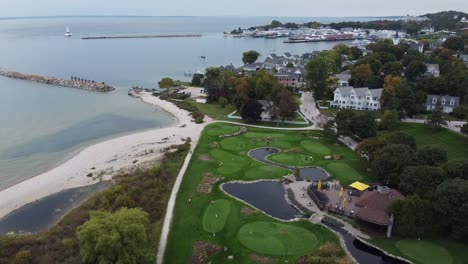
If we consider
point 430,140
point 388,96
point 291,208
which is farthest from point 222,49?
point 291,208

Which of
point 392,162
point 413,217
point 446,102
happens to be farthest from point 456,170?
point 446,102

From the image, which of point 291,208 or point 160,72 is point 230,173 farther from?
point 160,72

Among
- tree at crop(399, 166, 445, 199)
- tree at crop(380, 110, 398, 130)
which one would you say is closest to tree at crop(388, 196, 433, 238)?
tree at crop(399, 166, 445, 199)

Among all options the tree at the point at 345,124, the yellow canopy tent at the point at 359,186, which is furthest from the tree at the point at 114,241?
the tree at the point at 345,124

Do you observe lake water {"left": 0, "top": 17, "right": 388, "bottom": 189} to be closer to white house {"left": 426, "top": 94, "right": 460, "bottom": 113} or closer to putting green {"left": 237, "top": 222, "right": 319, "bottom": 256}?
putting green {"left": 237, "top": 222, "right": 319, "bottom": 256}

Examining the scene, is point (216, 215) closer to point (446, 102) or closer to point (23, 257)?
point (23, 257)
